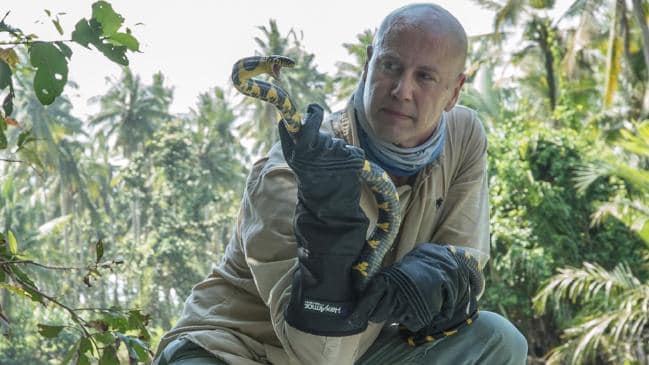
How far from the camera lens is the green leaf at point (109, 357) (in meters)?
2.64

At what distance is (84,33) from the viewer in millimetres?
2166

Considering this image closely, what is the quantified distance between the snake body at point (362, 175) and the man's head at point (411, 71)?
0.65 feet

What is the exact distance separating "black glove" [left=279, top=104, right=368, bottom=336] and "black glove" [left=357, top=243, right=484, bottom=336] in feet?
0.22

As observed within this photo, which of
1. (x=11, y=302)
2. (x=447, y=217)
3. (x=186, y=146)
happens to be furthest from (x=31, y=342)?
(x=447, y=217)

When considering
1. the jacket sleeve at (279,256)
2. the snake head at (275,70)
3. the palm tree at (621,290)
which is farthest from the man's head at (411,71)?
the palm tree at (621,290)

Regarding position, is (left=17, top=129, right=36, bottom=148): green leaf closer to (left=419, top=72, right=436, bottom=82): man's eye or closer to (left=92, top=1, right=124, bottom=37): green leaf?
(left=92, top=1, right=124, bottom=37): green leaf

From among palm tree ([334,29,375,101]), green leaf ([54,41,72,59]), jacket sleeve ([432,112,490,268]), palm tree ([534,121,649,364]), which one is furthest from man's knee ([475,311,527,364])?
palm tree ([334,29,375,101])

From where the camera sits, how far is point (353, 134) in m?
2.89

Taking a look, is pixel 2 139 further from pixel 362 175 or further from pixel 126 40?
pixel 362 175

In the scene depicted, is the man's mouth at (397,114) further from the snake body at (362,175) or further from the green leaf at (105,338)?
the green leaf at (105,338)

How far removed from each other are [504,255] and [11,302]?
2047 centimetres

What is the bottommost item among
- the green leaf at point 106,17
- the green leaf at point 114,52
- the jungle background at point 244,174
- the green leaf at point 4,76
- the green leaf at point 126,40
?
the jungle background at point 244,174

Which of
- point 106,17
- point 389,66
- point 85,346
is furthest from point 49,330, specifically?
point 389,66

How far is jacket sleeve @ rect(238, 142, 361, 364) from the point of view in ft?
8.67
